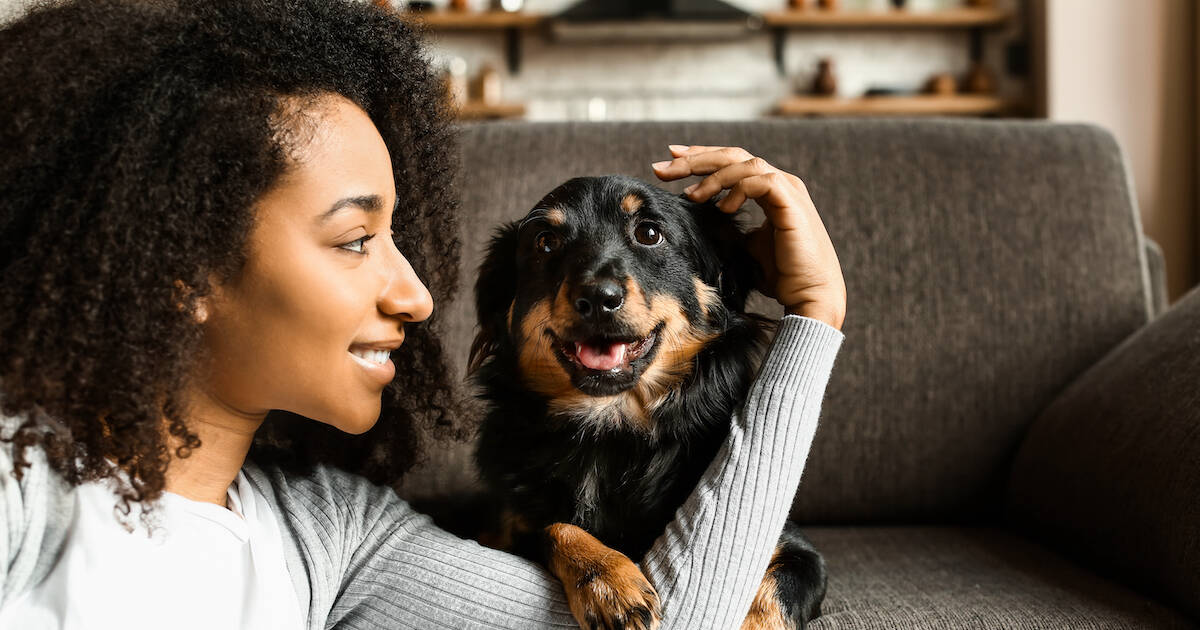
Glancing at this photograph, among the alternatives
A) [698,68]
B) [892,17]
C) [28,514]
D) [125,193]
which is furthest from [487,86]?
[28,514]

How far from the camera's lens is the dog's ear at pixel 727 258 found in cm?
142

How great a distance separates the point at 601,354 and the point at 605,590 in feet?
1.14

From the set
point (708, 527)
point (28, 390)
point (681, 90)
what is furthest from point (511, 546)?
point (681, 90)

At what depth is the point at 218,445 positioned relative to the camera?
107cm

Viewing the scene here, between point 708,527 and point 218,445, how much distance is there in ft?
1.95

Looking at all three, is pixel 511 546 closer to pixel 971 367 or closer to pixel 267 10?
pixel 267 10

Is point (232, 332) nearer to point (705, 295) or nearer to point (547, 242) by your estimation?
point (547, 242)

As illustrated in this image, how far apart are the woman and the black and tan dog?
15 cm

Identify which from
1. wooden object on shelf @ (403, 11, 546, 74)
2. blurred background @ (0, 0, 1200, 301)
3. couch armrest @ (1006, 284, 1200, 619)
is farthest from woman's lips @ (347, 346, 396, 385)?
wooden object on shelf @ (403, 11, 546, 74)

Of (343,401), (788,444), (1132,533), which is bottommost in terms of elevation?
A: (1132,533)

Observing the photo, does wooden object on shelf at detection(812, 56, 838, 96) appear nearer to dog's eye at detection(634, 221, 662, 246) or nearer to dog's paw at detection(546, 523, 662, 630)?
dog's eye at detection(634, 221, 662, 246)

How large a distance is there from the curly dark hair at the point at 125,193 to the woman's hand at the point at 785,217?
499 millimetres

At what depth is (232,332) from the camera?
1006 mm

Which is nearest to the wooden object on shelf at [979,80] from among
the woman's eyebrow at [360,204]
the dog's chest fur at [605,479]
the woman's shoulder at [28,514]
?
the dog's chest fur at [605,479]
